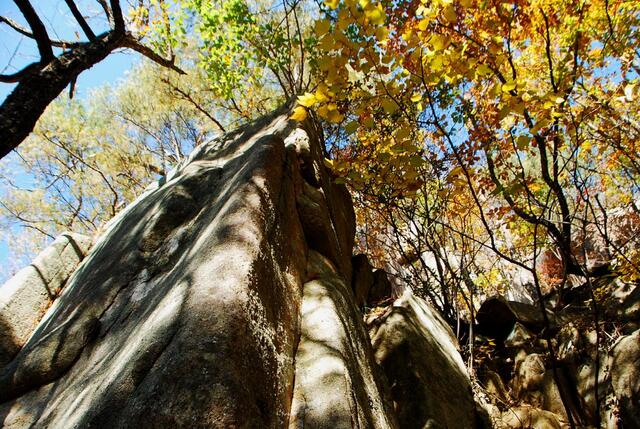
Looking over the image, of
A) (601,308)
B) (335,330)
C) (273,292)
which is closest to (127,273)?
(273,292)

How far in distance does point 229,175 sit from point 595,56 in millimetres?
7464

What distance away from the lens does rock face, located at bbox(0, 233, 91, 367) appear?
4328mm

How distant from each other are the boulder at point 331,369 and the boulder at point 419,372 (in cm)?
112

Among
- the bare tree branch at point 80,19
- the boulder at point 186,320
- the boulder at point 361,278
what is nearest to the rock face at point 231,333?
the boulder at point 186,320

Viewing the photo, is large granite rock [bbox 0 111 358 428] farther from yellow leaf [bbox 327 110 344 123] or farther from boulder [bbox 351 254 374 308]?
boulder [bbox 351 254 374 308]

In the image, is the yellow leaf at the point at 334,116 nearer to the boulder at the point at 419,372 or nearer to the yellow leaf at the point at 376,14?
the yellow leaf at the point at 376,14

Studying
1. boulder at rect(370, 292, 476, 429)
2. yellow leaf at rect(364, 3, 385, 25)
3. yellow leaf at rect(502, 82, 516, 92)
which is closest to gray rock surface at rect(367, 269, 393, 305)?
boulder at rect(370, 292, 476, 429)

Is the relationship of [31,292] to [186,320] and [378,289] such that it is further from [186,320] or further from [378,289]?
[378,289]

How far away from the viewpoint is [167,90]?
14.3 m

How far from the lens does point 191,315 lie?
1.92m

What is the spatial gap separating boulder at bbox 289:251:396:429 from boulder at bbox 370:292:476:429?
1.12 m

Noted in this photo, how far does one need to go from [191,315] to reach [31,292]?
14.6 feet

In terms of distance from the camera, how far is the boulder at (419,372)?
398cm

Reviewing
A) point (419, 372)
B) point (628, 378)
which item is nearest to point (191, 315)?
point (419, 372)
